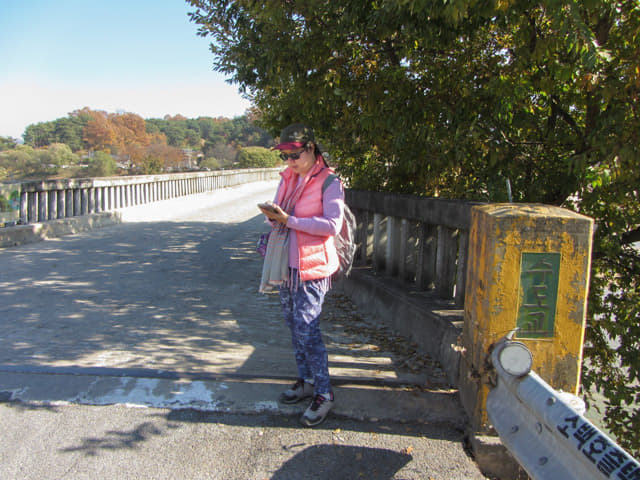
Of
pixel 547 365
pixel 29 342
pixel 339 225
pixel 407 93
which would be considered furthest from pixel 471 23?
pixel 29 342

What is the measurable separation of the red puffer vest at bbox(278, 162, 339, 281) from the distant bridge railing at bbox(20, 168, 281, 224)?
33.4 feet

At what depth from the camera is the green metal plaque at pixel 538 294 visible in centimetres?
280

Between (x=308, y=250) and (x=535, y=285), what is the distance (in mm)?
1376

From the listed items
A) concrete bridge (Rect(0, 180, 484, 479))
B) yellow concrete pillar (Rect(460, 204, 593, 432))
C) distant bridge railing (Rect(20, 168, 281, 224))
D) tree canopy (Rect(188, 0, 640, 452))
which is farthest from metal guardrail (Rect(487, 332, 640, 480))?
distant bridge railing (Rect(20, 168, 281, 224))

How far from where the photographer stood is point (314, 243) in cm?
337

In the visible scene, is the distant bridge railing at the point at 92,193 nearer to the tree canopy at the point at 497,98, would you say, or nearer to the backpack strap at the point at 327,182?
the tree canopy at the point at 497,98

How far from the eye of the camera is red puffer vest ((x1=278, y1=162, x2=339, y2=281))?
334cm

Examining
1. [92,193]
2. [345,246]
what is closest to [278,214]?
[345,246]

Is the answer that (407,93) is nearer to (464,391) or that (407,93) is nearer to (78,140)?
(464,391)

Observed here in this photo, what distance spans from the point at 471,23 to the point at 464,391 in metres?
3.14

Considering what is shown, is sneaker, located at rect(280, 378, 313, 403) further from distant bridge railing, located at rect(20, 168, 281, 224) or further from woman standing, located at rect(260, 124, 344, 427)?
distant bridge railing, located at rect(20, 168, 281, 224)

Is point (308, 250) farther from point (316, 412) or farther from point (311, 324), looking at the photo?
point (316, 412)

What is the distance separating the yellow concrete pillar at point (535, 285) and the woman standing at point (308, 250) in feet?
3.14

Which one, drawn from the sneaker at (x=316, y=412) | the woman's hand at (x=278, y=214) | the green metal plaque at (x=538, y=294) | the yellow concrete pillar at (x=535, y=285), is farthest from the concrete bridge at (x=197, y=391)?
the woman's hand at (x=278, y=214)
